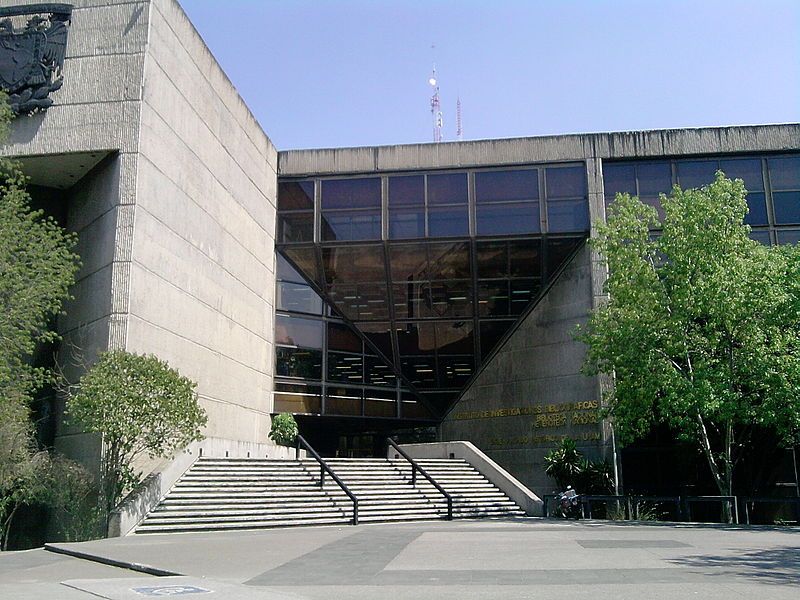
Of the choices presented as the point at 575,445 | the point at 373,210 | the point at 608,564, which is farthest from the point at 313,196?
the point at 608,564

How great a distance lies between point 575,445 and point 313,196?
44.7 ft

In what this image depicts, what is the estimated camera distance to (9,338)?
17344 millimetres

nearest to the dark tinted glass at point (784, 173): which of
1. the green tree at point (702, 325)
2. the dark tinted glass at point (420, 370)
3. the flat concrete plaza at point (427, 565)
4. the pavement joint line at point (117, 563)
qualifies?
the green tree at point (702, 325)

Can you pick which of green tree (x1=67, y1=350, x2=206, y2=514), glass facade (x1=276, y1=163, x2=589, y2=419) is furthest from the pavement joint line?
glass facade (x1=276, y1=163, x2=589, y2=419)

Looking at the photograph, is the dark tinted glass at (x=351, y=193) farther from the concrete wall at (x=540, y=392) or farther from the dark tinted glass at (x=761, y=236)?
the dark tinted glass at (x=761, y=236)

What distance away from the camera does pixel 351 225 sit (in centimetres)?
2973

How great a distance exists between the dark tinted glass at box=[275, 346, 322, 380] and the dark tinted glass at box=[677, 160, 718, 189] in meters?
15.2

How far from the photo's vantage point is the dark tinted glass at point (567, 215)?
93.6 feet

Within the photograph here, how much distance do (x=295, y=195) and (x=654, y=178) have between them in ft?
45.3

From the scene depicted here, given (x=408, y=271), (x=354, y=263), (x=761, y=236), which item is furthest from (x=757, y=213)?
(x=354, y=263)

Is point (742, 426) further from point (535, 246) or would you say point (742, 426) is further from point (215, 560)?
point (215, 560)

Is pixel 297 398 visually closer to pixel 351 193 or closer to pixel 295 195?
pixel 295 195

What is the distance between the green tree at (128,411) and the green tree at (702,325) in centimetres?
1145

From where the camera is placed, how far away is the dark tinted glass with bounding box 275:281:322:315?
30.2m
